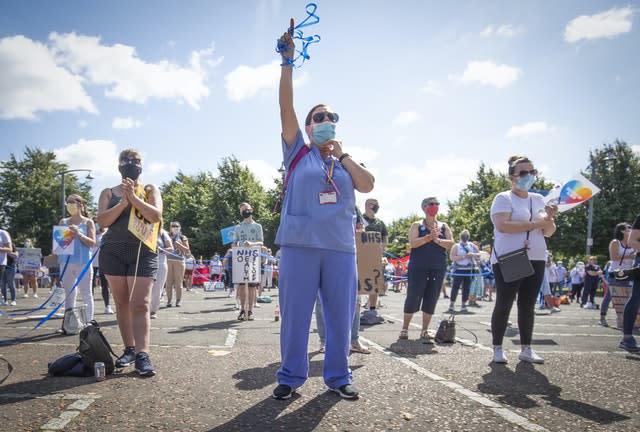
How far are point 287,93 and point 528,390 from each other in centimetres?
332

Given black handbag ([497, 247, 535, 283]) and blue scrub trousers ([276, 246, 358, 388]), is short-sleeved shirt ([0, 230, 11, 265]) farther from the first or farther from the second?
black handbag ([497, 247, 535, 283])

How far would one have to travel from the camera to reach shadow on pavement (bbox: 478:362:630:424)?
3.16 meters

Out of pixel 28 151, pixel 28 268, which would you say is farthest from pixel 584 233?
pixel 28 151

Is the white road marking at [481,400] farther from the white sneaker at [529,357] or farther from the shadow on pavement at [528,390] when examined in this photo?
the white sneaker at [529,357]

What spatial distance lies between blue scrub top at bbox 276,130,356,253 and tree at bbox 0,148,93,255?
158 ft

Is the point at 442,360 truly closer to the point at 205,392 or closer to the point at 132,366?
the point at 205,392

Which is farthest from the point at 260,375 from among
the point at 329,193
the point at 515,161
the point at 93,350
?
the point at 515,161

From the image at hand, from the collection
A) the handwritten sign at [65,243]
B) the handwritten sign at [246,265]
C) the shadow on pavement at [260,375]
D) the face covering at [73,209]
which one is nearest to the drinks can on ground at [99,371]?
the shadow on pavement at [260,375]

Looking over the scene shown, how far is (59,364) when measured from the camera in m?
4.01

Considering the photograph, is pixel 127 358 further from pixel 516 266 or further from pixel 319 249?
pixel 516 266

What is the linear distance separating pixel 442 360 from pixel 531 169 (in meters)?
2.53

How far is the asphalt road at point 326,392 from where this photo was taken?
283 centimetres

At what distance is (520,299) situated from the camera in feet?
16.8

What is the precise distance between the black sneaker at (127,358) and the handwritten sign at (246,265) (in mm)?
4073
